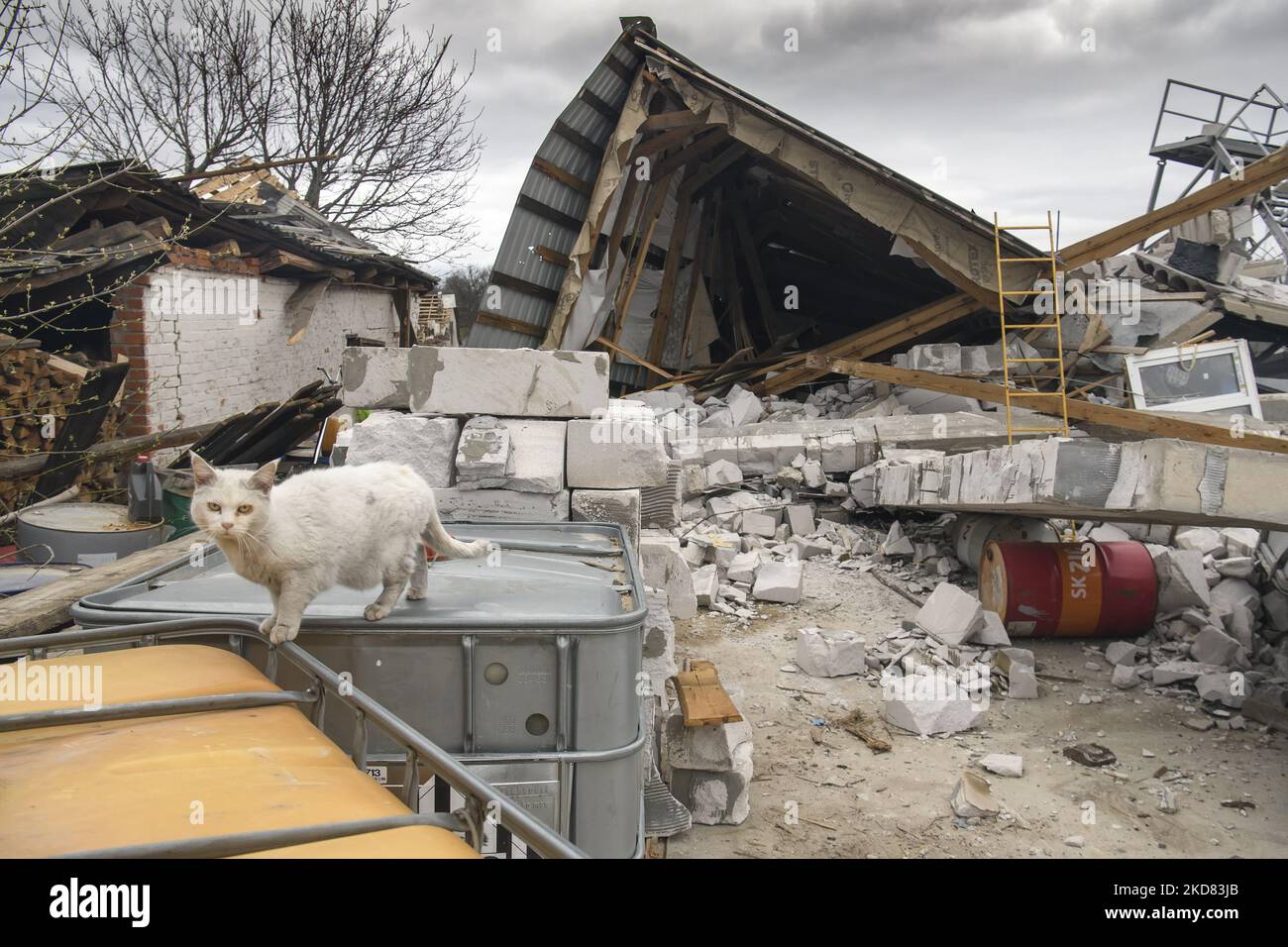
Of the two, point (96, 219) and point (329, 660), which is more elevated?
point (96, 219)

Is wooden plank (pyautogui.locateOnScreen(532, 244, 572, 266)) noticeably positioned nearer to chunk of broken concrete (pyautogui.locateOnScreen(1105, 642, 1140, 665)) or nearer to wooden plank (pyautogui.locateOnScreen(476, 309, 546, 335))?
wooden plank (pyautogui.locateOnScreen(476, 309, 546, 335))

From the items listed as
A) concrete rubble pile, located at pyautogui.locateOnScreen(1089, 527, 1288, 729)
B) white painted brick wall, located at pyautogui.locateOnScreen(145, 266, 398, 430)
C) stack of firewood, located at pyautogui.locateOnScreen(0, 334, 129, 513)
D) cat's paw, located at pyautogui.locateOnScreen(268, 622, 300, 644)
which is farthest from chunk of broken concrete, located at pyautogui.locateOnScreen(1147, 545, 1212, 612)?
white painted brick wall, located at pyautogui.locateOnScreen(145, 266, 398, 430)

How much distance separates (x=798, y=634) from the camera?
7551 millimetres

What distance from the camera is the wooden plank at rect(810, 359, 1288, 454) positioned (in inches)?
269

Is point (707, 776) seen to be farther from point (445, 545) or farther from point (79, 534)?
point (79, 534)

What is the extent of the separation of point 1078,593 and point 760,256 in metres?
11.2

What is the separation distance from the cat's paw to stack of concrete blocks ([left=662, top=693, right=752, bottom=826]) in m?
2.80

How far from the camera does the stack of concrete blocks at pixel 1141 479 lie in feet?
18.4

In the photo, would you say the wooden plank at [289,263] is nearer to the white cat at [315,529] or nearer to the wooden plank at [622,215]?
the wooden plank at [622,215]

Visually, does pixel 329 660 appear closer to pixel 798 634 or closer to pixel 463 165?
pixel 798 634
